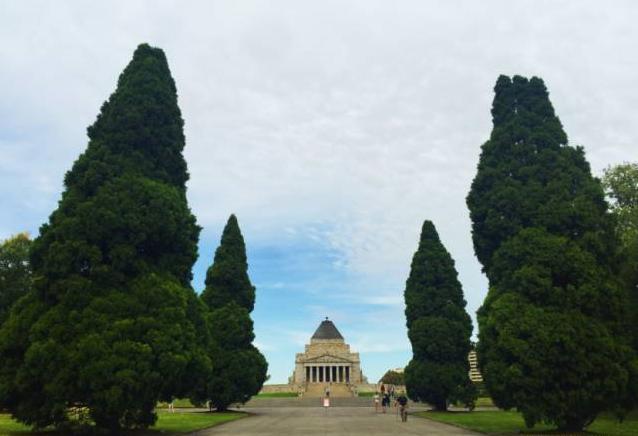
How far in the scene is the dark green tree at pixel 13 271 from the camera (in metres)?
47.8

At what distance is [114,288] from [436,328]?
27.3 metres

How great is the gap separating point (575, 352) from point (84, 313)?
18580 millimetres

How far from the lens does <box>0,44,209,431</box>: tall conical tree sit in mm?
19656

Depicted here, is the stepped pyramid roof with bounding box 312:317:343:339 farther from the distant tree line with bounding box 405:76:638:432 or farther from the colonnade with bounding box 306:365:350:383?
the distant tree line with bounding box 405:76:638:432

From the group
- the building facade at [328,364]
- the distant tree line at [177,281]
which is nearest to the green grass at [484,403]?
the distant tree line at [177,281]

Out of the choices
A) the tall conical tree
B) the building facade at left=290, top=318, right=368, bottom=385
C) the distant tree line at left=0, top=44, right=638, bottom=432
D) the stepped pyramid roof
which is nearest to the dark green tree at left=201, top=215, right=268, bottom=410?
the distant tree line at left=0, top=44, right=638, bottom=432

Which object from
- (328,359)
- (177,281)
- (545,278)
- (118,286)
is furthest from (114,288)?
(328,359)

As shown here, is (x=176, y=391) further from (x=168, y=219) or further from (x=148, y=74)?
(x=148, y=74)

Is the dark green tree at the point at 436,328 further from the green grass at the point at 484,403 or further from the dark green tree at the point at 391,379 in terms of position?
the dark green tree at the point at 391,379

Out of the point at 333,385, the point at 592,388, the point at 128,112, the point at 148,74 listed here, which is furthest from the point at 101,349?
the point at 333,385

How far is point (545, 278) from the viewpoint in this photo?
23.4 m

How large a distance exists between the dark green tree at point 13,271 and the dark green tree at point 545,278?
39277 millimetres

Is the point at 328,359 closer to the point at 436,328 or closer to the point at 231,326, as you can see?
the point at 436,328

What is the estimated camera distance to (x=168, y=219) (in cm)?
2258
